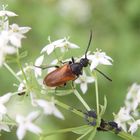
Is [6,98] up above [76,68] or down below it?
below

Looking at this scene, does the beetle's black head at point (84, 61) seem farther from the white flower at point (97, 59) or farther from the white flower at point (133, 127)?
the white flower at point (133, 127)

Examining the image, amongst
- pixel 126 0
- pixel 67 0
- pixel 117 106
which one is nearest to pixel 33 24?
pixel 67 0

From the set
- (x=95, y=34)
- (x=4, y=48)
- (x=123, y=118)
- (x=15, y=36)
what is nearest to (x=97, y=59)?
(x=123, y=118)

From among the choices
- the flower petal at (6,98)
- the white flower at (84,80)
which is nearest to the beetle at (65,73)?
the white flower at (84,80)

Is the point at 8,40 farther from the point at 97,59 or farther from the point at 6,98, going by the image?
the point at 97,59

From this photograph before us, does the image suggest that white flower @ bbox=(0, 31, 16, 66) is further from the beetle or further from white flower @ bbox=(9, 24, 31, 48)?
the beetle

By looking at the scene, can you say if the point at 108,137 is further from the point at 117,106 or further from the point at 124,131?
the point at 124,131

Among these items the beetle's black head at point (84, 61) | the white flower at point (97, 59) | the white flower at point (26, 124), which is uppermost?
the white flower at point (97, 59)
